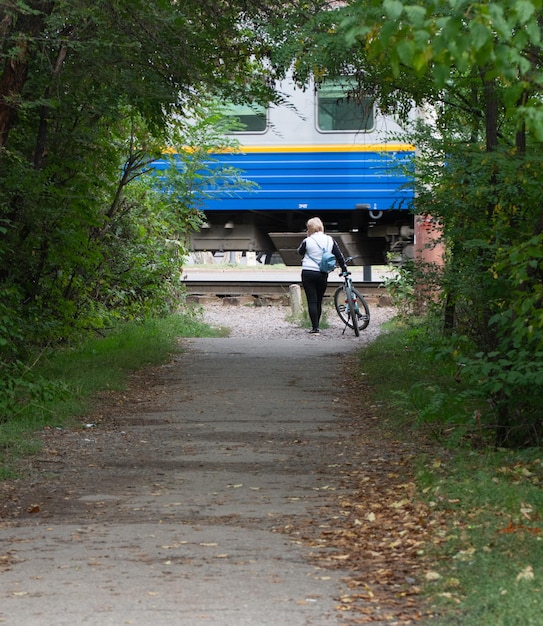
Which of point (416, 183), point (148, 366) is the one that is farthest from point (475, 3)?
point (148, 366)

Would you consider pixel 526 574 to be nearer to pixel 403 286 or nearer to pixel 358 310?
pixel 403 286

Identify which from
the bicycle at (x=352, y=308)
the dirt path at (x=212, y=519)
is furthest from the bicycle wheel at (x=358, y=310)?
the dirt path at (x=212, y=519)

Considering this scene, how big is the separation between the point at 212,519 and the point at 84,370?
4.81 metres

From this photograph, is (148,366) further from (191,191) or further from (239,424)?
(191,191)

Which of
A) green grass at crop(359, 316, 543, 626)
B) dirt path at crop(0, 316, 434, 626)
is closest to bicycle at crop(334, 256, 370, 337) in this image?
dirt path at crop(0, 316, 434, 626)

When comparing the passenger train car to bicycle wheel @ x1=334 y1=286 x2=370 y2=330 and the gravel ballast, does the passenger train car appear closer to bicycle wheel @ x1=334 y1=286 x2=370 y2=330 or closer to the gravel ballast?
the gravel ballast

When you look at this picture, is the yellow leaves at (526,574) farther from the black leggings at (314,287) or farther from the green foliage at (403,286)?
the black leggings at (314,287)

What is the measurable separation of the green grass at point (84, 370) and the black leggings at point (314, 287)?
1338 mm

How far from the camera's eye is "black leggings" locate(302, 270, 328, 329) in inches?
545

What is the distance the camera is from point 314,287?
13961 mm

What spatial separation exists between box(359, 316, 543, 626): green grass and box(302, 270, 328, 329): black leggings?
486 centimetres

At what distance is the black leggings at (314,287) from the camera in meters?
13.9

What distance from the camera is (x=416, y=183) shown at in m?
9.52

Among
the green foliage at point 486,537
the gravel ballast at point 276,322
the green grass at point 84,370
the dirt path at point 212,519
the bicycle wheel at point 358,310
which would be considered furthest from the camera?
the bicycle wheel at point 358,310
